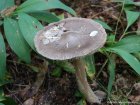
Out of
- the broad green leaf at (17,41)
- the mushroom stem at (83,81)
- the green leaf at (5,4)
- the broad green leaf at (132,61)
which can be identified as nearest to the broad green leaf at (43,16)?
the broad green leaf at (17,41)

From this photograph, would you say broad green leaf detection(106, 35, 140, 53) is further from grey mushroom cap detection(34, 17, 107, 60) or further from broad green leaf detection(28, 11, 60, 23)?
broad green leaf detection(28, 11, 60, 23)

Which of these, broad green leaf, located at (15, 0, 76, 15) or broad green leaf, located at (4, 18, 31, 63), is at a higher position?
broad green leaf, located at (15, 0, 76, 15)

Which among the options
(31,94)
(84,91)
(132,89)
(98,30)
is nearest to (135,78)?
(132,89)

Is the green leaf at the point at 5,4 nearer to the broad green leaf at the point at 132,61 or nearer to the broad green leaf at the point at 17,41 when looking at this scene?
the broad green leaf at the point at 17,41

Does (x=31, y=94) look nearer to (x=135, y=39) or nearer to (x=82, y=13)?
(x=135, y=39)

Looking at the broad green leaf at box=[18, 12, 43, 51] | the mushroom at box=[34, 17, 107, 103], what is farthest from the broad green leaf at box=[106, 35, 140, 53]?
the broad green leaf at box=[18, 12, 43, 51]
